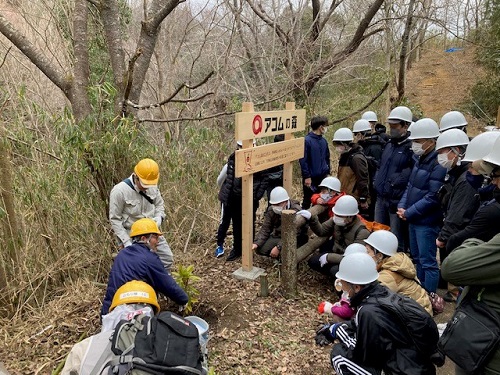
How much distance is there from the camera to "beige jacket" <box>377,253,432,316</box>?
3109mm

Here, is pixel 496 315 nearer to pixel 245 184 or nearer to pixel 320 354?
pixel 320 354

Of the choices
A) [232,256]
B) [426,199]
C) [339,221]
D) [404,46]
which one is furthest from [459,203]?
[404,46]

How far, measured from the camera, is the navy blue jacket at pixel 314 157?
5.82 metres

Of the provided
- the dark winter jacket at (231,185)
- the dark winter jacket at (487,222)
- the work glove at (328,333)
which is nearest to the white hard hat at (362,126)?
the dark winter jacket at (231,185)

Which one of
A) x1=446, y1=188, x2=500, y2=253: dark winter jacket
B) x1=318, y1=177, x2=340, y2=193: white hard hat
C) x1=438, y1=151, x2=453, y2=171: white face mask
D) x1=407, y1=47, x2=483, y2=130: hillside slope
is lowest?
x1=318, y1=177, x2=340, y2=193: white hard hat

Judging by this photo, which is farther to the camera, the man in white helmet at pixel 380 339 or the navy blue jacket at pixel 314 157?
the navy blue jacket at pixel 314 157

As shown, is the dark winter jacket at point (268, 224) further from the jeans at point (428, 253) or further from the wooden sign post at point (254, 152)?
the jeans at point (428, 253)

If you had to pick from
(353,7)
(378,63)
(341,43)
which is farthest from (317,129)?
(378,63)

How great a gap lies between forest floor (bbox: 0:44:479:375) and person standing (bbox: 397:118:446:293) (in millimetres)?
531

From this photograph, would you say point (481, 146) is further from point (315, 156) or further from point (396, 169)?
point (315, 156)

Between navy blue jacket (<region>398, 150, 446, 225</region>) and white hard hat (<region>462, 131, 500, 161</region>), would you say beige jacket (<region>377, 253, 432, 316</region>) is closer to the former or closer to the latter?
navy blue jacket (<region>398, 150, 446, 225</region>)

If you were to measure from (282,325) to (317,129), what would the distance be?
121 inches

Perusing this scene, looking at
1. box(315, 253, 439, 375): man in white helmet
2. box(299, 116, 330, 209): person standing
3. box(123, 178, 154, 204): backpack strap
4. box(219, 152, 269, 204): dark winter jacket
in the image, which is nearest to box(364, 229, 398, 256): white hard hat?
box(315, 253, 439, 375): man in white helmet

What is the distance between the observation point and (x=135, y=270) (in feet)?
10.1
